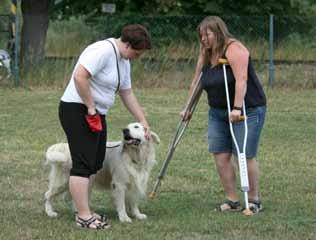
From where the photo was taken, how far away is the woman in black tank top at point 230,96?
7.12 m

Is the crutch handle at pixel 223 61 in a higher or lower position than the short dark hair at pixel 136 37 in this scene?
lower

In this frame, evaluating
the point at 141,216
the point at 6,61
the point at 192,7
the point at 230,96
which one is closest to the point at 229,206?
the point at 141,216

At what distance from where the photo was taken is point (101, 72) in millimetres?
6559

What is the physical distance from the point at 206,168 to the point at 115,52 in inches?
133

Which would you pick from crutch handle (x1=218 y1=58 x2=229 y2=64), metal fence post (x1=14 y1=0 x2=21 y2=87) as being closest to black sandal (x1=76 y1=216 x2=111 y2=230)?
crutch handle (x1=218 y1=58 x2=229 y2=64)

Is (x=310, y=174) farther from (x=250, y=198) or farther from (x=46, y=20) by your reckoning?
(x=46, y=20)

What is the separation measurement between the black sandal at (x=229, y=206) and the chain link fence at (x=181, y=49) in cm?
1242

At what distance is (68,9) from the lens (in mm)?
29234

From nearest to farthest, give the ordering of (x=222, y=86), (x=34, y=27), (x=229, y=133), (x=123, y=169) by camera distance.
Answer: (x=123, y=169), (x=222, y=86), (x=229, y=133), (x=34, y=27)

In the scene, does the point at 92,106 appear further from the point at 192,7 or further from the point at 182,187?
the point at 192,7

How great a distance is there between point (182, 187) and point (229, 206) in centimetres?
109

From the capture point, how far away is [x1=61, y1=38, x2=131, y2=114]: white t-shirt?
645 cm

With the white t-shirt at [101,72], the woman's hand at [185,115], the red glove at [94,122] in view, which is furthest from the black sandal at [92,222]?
the woman's hand at [185,115]

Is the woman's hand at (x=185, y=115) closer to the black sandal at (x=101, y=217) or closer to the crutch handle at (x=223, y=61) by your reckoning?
the crutch handle at (x=223, y=61)
